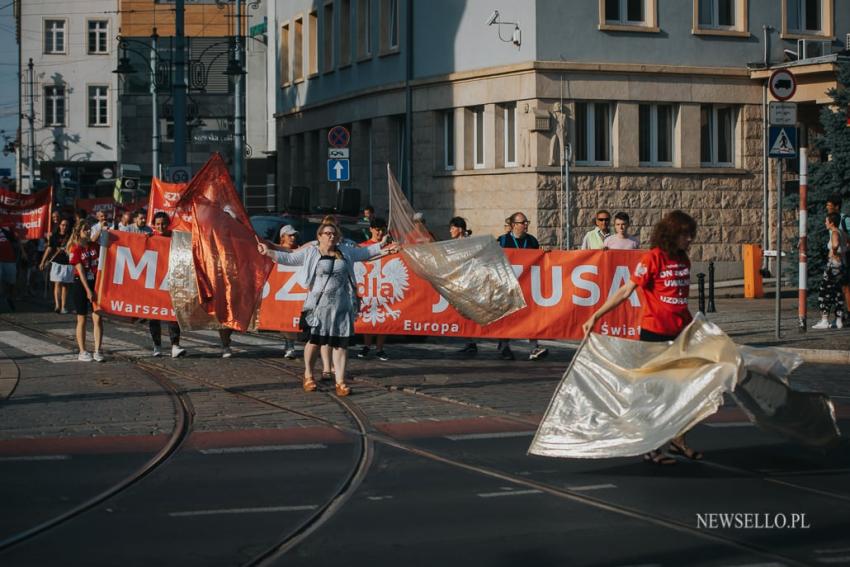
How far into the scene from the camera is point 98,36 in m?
91.6

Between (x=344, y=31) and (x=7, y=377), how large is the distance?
27.8m

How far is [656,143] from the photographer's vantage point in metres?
33.6

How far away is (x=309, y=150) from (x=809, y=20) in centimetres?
1658

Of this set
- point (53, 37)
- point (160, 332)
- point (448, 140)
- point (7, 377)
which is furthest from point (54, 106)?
point (7, 377)

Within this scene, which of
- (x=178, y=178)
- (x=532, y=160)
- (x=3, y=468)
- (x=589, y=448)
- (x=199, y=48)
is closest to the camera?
(x=589, y=448)

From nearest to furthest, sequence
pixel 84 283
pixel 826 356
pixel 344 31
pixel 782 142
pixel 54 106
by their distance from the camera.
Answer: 1. pixel 84 283
2. pixel 826 356
3. pixel 782 142
4. pixel 344 31
5. pixel 54 106

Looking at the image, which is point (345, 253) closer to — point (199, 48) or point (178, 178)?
point (178, 178)

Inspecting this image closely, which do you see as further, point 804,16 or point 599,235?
point 804,16

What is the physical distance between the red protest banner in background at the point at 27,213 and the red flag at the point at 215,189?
61.1 ft

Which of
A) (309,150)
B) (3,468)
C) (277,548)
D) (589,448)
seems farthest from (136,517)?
(309,150)

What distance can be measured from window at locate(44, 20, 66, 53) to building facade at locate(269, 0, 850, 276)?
5999cm

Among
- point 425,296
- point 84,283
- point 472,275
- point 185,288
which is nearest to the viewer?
point 472,275

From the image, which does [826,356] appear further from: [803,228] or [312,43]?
[312,43]

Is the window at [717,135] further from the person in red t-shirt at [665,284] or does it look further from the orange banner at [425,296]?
the person in red t-shirt at [665,284]
